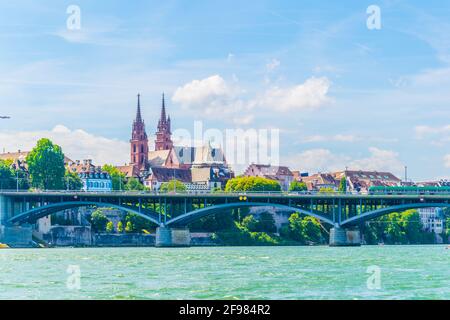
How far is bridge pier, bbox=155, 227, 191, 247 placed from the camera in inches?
4717

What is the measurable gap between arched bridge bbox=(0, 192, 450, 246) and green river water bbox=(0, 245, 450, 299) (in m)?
36.9

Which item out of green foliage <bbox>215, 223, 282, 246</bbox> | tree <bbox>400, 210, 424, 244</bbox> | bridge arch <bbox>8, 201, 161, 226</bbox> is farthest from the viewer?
tree <bbox>400, 210, 424, 244</bbox>

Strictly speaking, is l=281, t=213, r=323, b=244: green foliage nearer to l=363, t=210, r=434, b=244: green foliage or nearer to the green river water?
l=363, t=210, r=434, b=244: green foliage

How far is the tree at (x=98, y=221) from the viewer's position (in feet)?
475

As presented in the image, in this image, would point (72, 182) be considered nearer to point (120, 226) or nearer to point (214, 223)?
point (120, 226)

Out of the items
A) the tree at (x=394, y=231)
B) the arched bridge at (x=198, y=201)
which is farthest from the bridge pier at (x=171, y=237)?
the tree at (x=394, y=231)

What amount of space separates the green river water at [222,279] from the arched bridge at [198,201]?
36.9m

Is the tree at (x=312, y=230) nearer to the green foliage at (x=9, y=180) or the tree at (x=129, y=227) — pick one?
the tree at (x=129, y=227)

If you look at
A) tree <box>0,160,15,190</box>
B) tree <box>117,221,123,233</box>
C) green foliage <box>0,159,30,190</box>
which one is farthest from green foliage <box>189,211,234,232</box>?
tree <box>0,160,15,190</box>

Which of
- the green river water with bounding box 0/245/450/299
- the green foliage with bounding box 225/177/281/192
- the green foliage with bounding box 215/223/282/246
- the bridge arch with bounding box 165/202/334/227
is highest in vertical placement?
the green foliage with bounding box 225/177/281/192

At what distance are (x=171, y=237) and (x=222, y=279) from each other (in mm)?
62063

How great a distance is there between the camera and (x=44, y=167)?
149m

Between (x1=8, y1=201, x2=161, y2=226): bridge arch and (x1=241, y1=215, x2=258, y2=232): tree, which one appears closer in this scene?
(x1=8, y1=201, x2=161, y2=226): bridge arch
